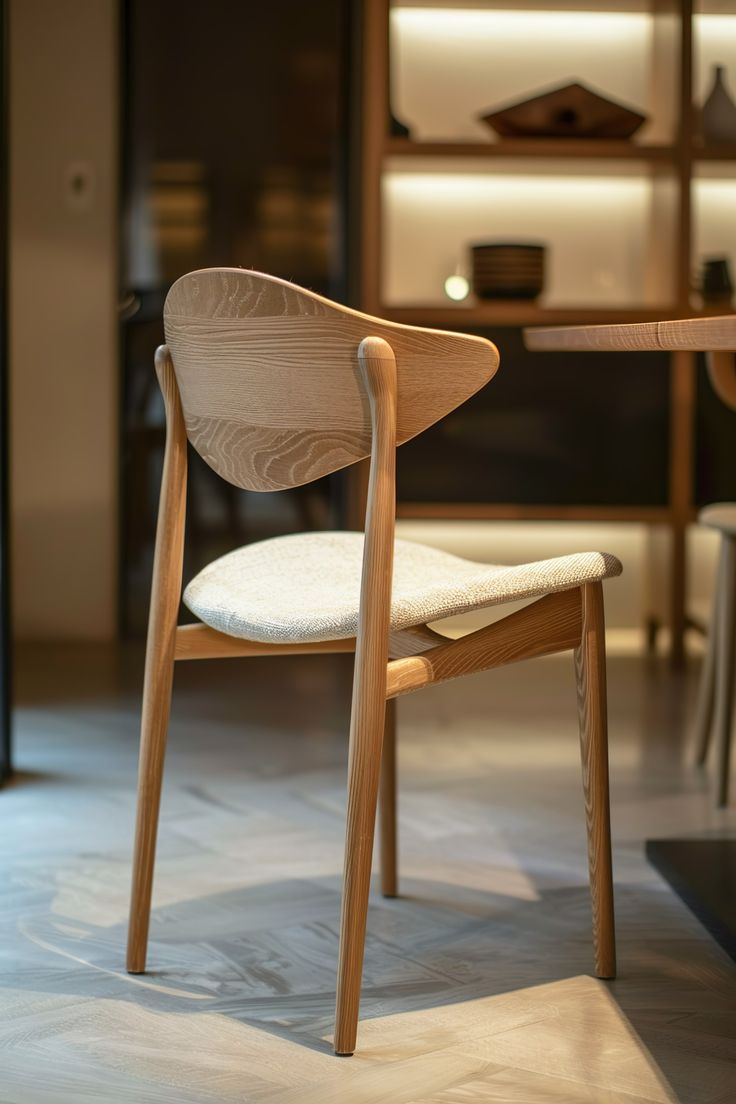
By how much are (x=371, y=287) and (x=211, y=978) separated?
8.24ft

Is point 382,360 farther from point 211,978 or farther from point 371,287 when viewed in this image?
point 371,287

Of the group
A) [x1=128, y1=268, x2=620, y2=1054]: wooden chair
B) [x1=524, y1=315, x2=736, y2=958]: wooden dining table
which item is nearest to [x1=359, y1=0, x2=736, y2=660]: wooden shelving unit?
[x1=524, y1=315, x2=736, y2=958]: wooden dining table

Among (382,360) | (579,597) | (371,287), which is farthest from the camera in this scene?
(371,287)

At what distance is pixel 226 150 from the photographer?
4.16m

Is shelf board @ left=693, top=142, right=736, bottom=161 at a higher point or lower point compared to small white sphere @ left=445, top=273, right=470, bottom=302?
higher

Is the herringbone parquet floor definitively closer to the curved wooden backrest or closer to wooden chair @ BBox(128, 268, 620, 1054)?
wooden chair @ BBox(128, 268, 620, 1054)

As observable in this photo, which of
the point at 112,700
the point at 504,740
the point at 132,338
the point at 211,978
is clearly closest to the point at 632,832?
the point at 504,740

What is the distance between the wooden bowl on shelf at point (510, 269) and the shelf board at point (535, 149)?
26cm

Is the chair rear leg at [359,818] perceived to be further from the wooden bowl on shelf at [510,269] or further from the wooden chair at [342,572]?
the wooden bowl on shelf at [510,269]

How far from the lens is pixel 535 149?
153 inches

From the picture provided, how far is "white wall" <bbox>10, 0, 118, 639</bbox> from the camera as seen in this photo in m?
4.14

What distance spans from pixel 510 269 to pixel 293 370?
8.39 ft

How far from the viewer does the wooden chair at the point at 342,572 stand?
4.52 feet

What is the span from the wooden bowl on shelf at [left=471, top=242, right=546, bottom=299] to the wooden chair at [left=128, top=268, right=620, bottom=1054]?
88.7 inches
